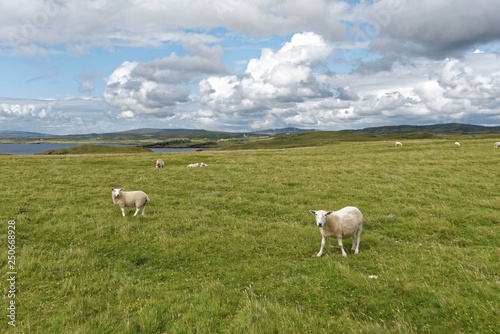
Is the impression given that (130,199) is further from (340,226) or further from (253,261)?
Result: (340,226)

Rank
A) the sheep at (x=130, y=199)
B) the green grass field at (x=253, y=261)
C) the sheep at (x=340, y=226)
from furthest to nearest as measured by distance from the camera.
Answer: the sheep at (x=130, y=199) < the sheep at (x=340, y=226) < the green grass field at (x=253, y=261)

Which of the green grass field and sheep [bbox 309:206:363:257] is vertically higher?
sheep [bbox 309:206:363:257]

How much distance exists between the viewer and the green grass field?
8250 millimetres

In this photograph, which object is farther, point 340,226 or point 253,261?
point 340,226

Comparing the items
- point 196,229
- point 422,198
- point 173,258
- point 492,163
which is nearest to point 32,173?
point 196,229

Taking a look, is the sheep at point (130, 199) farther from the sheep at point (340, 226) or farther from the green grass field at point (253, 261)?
the sheep at point (340, 226)

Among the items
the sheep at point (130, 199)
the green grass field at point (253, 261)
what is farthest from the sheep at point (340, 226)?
the sheep at point (130, 199)

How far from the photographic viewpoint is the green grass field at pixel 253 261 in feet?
27.1

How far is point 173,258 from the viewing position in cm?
1332

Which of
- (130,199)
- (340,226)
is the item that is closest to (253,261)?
(340,226)

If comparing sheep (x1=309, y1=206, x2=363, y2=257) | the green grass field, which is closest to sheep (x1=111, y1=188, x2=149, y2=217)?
the green grass field

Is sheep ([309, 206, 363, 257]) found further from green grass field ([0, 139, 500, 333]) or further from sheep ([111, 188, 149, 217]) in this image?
sheep ([111, 188, 149, 217])

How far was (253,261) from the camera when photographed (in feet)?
41.7

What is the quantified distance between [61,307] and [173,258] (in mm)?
4611
